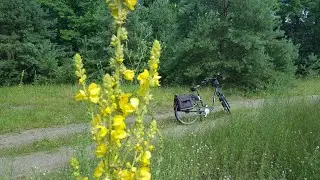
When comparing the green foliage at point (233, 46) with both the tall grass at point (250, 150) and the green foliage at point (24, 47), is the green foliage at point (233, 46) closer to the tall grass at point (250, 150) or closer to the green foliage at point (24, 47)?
the green foliage at point (24, 47)

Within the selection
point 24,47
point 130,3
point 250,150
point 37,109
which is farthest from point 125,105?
point 24,47

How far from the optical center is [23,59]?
2039 centimetres

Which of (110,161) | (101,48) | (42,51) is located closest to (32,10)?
(42,51)

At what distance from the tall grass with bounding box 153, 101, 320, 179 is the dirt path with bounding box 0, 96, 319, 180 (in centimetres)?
68

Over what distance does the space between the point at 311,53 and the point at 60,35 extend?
53.0ft

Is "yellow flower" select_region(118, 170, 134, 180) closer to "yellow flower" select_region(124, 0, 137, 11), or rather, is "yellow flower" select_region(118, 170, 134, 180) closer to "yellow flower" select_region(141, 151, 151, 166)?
"yellow flower" select_region(141, 151, 151, 166)

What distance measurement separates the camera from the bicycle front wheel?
10.0 metres

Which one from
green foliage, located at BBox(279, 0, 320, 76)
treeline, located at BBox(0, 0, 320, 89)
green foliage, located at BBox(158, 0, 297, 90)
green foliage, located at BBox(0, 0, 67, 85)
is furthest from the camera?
green foliage, located at BBox(279, 0, 320, 76)

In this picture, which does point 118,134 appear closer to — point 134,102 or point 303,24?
point 134,102

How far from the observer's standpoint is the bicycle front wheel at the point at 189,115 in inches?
395

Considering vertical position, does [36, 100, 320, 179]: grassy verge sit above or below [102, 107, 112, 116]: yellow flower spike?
below

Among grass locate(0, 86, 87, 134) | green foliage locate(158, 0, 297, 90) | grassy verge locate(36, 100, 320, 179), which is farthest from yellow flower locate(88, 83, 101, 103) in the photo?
green foliage locate(158, 0, 297, 90)

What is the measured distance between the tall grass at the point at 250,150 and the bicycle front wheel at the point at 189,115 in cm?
350

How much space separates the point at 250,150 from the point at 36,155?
3958 mm
